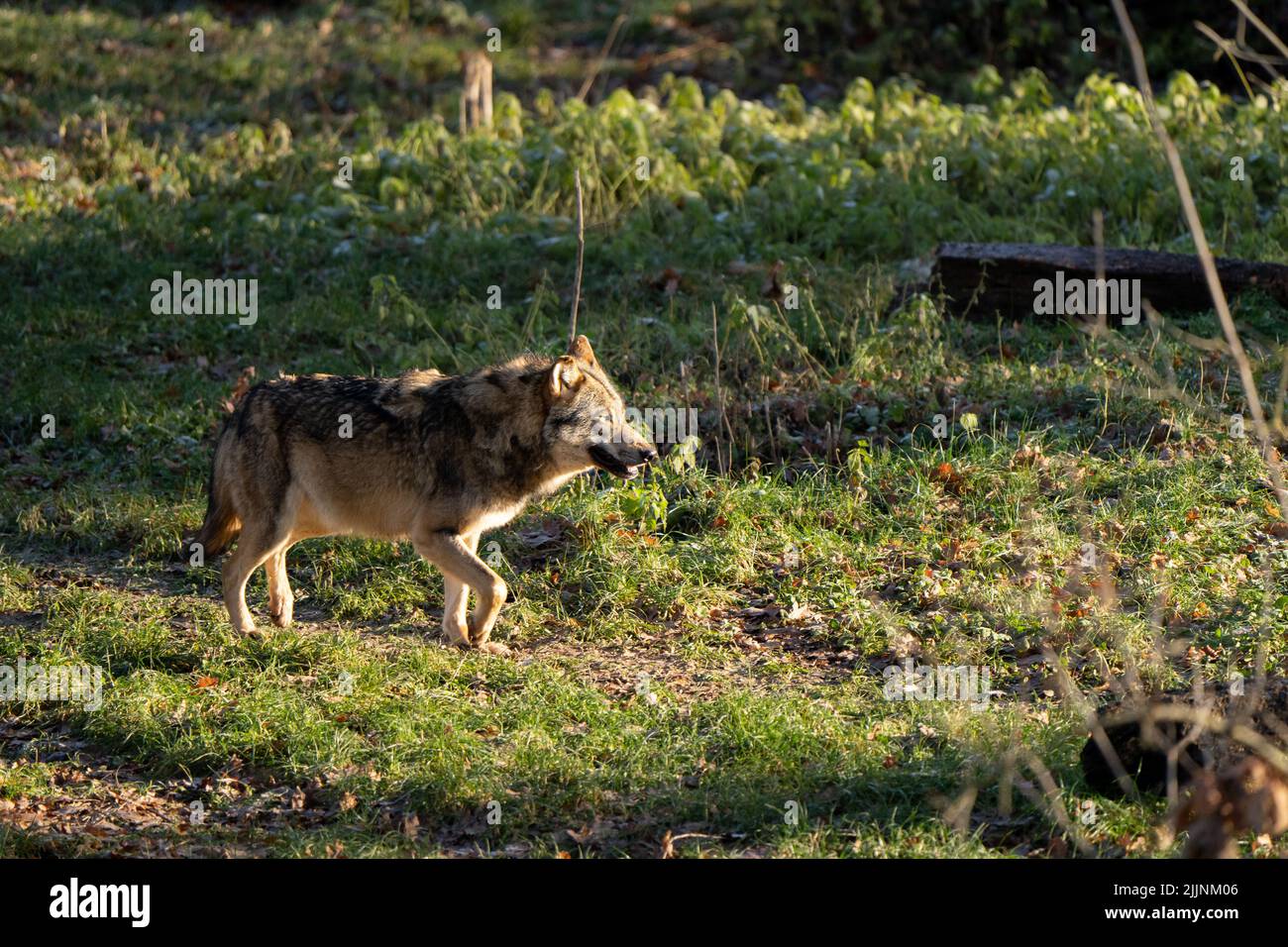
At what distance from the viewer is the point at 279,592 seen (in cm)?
814

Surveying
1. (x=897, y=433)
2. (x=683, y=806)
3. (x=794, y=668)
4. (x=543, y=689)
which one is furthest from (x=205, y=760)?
(x=897, y=433)

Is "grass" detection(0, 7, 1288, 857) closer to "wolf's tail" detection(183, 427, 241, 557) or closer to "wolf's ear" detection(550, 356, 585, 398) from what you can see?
"wolf's tail" detection(183, 427, 241, 557)

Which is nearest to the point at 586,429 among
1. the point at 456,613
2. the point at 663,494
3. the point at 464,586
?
the point at 464,586

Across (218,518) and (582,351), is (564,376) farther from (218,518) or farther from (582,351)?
(218,518)

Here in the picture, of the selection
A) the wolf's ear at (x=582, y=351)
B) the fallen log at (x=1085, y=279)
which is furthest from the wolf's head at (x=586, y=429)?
the fallen log at (x=1085, y=279)

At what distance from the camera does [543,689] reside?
7.38m

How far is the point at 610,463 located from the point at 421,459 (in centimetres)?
105

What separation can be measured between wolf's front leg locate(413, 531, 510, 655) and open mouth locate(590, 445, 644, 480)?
0.84m

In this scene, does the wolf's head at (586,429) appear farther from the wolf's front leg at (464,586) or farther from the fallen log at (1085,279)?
the fallen log at (1085,279)

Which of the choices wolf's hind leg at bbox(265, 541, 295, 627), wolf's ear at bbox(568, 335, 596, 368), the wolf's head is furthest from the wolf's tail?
wolf's ear at bbox(568, 335, 596, 368)

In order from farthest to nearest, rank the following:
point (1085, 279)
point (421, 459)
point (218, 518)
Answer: point (1085, 279) < point (218, 518) < point (421, 459)

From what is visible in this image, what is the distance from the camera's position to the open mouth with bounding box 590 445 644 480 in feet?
25.5

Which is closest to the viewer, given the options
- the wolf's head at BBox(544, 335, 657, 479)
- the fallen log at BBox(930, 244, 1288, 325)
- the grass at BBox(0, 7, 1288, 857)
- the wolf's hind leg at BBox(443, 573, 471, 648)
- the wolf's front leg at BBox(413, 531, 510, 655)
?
the grass at BBox(0, 7, 1288, 857)
